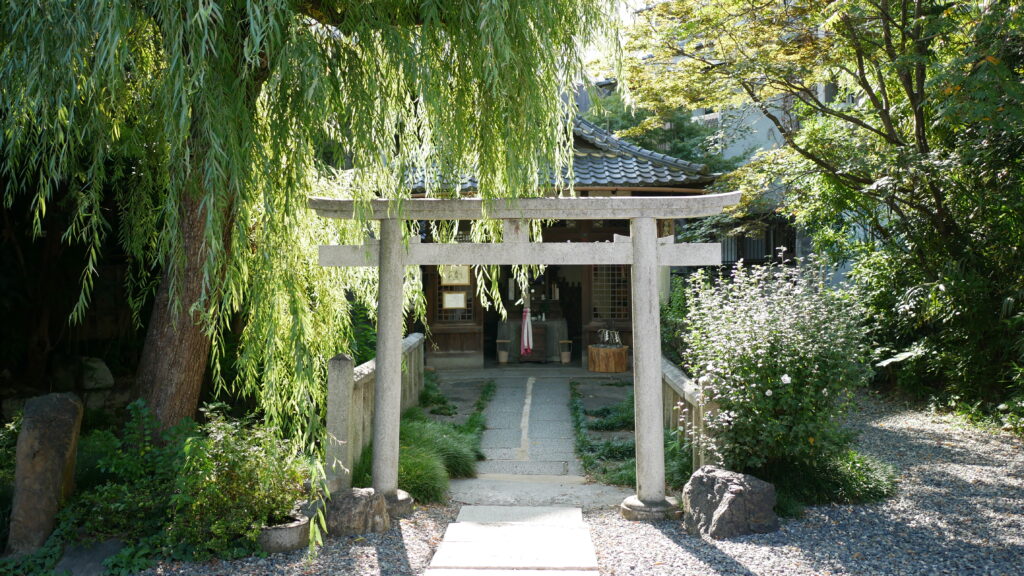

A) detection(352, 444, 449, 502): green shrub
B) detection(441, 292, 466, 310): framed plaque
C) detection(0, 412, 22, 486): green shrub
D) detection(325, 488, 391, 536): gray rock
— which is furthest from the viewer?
detection(441, 292, 466, 310): framed plaque

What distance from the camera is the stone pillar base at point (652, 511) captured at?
5.18 meters

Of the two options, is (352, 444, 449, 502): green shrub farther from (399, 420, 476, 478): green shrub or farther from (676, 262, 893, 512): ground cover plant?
(676, 262, 893, 512): ground cover plant

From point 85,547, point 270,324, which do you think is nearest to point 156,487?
point 85,547

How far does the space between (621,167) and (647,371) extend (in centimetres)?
681

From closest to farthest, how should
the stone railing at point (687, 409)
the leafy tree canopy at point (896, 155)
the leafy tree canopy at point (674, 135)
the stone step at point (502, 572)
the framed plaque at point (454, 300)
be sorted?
1. the stone step at point (502, 572)
2. the stone railing at point (687, 409)
3. the leafy tree canopy at point (896, 155)
4. the framed plaque at point (454, 300)
5. the leafy tree canopy at point (674, 135)

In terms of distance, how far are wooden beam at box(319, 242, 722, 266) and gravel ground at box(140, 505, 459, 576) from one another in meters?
1.81

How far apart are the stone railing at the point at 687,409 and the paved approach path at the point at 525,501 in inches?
29.3

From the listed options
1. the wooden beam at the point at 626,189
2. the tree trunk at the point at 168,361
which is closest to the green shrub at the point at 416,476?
the tree trunk at the point at 168,361

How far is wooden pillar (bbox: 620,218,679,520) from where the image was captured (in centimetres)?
522

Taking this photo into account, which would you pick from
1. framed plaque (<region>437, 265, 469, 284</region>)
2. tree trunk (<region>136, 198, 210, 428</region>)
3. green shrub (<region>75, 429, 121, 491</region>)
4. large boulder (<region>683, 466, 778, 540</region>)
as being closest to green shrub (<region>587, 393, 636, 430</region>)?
large boulder (<region>683, 466, 778, 540</region>)

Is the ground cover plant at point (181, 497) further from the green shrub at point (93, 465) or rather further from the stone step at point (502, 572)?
the stone step at point (502, 572)

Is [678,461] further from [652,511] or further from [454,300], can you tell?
[454,300]

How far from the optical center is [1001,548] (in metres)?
4.44

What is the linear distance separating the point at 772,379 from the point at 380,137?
305 cm
